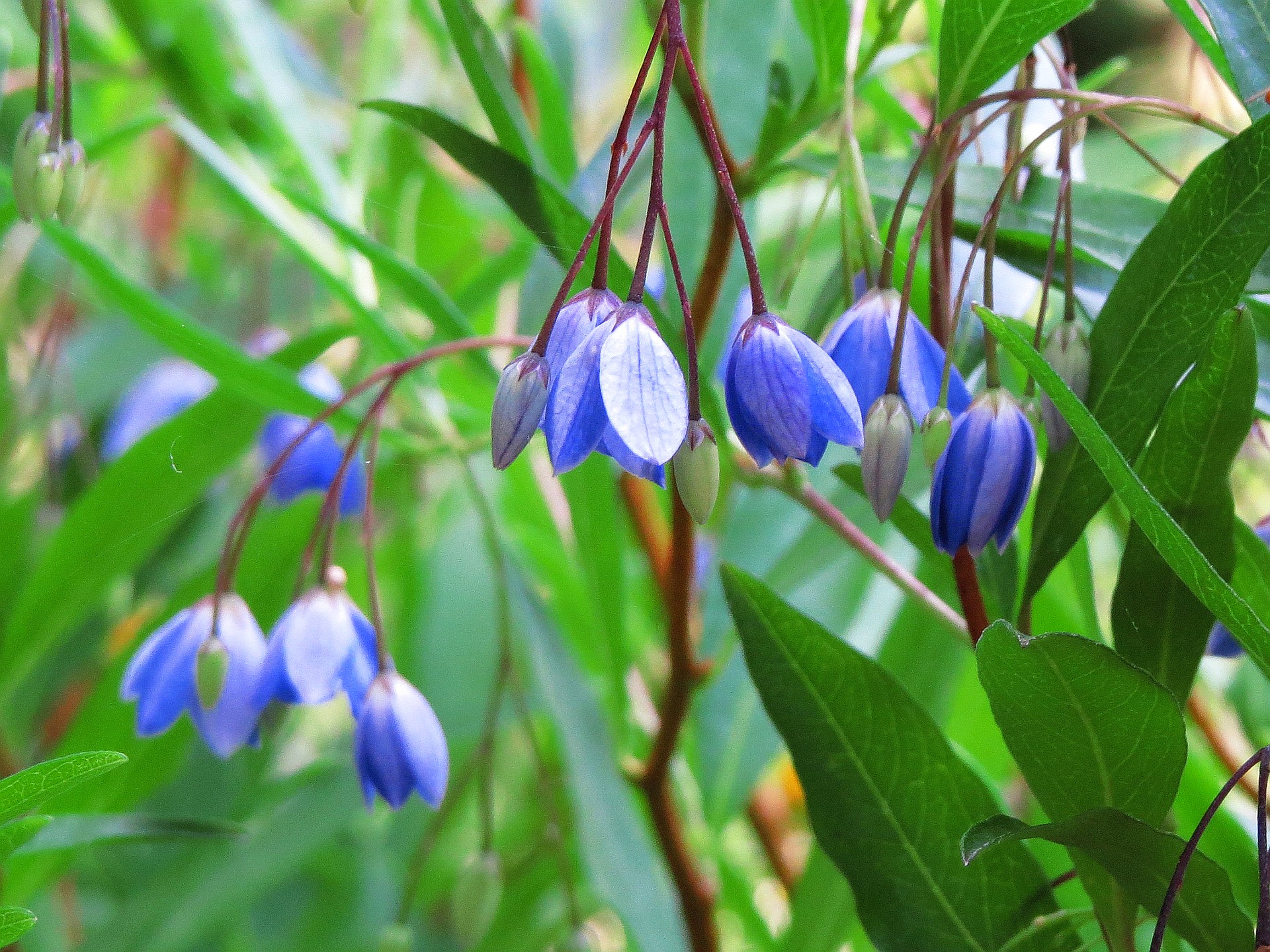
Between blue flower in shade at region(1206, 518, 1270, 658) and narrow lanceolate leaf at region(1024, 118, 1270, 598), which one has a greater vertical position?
narrow lanceolate leaf at region(1024, 118, 1270, 598)

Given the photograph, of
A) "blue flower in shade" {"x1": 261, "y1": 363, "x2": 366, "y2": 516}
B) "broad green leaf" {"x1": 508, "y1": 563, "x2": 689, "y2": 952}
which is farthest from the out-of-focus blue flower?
"broad green leaf" {"x1": 508, "y1": 563, "x2": 689, "y2": 952}

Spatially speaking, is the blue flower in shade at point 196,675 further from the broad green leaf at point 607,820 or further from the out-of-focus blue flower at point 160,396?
the out-of-focus blue flower at point 160,396

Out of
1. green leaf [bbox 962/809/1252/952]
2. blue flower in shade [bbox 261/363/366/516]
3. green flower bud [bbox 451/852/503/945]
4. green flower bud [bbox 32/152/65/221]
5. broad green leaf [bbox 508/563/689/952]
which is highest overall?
green flower bud [bbox 32/152/65/221]

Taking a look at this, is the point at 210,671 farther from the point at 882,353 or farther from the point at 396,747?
the point at 882,353

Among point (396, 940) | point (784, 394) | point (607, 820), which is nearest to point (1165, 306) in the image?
point (784, 394)

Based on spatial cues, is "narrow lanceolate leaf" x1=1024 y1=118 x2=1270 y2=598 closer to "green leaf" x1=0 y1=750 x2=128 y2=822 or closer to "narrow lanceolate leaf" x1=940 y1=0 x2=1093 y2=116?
"narrow lanceolate leaf" x1=940 y1=0 x2=1093 y2=116

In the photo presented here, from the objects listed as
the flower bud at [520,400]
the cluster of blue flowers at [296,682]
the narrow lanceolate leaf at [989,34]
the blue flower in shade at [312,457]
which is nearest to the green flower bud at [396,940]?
the cluster of blue flowers at [296,682]

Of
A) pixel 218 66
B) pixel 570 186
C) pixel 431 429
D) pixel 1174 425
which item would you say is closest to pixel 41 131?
pixel 570 186
